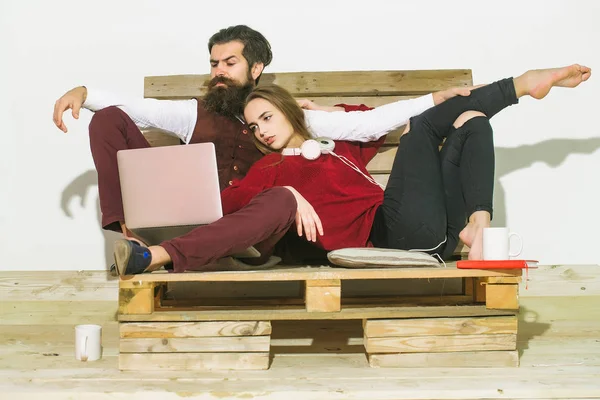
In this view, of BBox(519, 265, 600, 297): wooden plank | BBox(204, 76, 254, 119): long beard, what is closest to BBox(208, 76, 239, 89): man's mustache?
BBox(204, 76, 254, 119): long beard

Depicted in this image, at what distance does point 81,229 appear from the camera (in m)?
3.04

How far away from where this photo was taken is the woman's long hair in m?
2.47

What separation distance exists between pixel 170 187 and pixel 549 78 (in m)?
1.21

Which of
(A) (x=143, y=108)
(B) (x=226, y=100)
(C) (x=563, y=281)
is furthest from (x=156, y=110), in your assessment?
(C) (x=563, y=281)

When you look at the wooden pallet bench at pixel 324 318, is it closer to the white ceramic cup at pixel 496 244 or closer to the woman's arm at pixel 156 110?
the white ceramic cup at pixel 496 244

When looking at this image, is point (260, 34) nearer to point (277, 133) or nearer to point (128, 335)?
point (277, 133)

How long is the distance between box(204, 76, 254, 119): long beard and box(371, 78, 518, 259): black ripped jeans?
23.8 inches

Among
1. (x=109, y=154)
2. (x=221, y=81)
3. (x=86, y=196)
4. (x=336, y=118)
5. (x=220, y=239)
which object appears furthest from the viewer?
(x=86, y=196)

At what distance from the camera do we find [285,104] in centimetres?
248

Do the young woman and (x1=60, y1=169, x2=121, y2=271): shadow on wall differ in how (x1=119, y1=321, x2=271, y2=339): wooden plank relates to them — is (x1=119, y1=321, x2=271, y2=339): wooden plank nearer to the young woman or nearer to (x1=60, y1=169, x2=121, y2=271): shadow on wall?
the young woman

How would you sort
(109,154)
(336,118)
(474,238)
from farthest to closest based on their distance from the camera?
1. (336,118)
2. (109,154)
3. (474,238)

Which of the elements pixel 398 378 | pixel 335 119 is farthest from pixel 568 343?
pixel 335 119

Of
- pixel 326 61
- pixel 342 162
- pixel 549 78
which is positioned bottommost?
pixel 342 162

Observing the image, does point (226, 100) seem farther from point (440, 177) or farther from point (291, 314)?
point (291, 314)
